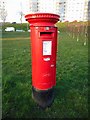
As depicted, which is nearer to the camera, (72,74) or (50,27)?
(50,27)

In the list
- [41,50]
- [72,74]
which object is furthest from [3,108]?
[72,74]

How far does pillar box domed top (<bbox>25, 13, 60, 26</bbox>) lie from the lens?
2953 millimetres

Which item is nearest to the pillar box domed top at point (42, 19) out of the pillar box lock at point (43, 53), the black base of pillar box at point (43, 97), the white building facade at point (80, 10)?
the pillar box lock at point (43, 53)

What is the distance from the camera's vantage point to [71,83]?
4621mm

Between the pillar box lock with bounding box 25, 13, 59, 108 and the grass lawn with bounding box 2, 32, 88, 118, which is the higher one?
the pillar box lock with bounding box 25, 13, 59, 108

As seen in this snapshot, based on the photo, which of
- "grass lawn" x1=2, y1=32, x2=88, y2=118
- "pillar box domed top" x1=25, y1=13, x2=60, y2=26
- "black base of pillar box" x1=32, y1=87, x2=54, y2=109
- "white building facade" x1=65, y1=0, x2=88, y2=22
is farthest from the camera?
"white building facade" x1=65, y1=0, x2=88, y2=22

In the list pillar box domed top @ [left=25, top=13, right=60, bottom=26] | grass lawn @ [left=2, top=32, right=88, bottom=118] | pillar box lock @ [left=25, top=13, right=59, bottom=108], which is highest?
pillar box domed top @ [left=25, top=13, right=60, bottom=26]

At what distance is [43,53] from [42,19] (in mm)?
593

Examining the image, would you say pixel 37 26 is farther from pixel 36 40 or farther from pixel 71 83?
pixel 71 83

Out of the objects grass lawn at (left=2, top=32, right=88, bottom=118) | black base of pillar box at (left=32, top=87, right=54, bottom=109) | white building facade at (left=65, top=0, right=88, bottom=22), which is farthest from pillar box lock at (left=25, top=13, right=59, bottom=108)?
white building facade at (left=65, top=0, right=88, bottom=22)

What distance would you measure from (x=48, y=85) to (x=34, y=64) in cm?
47

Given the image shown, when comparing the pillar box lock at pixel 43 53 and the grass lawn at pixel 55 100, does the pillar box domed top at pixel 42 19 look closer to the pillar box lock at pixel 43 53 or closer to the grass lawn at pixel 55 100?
the pillar box lock at pixel 43 53

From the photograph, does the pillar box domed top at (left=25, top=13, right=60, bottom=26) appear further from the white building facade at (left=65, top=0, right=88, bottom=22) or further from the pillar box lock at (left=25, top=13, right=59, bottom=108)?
the white building facade at (left=65, top=0, right=88, bottom=22)

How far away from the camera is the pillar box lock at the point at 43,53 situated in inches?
119
